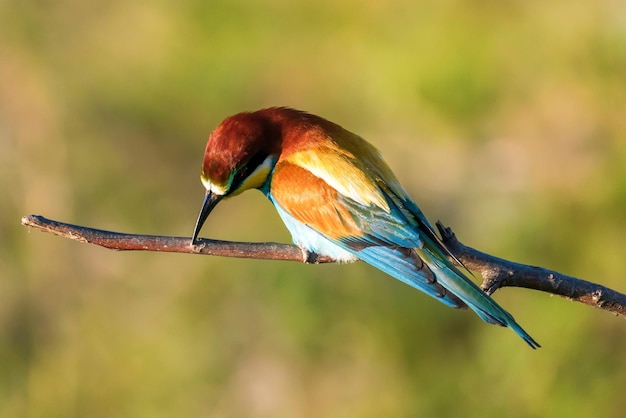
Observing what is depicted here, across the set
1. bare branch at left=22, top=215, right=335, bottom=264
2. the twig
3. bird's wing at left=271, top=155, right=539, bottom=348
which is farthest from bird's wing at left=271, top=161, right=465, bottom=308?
bare branch at left=22, top=215, right=335, bottom=264

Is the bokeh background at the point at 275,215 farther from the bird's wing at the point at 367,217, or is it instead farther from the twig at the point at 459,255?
the twig at the point at 459,255

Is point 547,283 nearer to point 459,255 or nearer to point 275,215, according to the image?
point 459,255

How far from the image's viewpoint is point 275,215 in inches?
173

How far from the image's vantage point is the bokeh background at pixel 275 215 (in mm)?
3752

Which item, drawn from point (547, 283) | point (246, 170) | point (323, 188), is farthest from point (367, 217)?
point (547, 283)

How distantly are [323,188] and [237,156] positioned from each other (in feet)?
0.90

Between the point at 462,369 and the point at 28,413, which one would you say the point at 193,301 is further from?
the point at 462,369

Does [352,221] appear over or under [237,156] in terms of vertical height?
under

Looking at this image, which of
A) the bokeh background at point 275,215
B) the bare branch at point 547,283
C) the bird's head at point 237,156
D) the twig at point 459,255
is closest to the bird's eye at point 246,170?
the bird's head at point 237,156

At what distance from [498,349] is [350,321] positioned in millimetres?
614

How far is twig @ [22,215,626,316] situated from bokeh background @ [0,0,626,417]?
1.34 meters

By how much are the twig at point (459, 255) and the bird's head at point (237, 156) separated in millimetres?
350

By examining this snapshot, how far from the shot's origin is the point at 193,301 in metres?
4.25

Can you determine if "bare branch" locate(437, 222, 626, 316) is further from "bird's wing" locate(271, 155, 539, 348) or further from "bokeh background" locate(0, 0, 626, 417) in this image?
"bokeh background" locate(0, 0, 626, 417)
